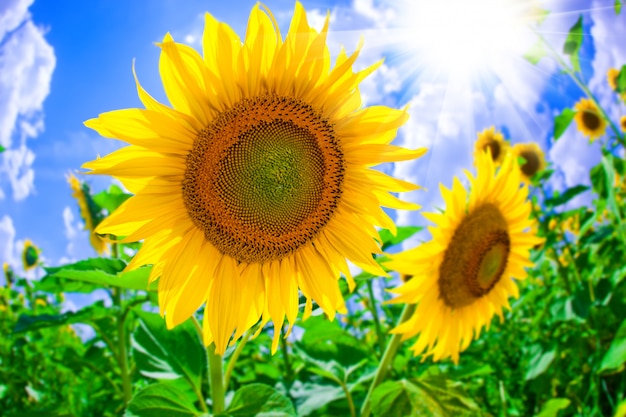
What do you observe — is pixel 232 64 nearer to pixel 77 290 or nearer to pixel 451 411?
pixel 451 411

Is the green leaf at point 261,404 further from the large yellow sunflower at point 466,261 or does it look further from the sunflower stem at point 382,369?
the large yellow sunflower at point 466,261

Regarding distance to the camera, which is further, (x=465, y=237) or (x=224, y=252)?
(x=465, y=237)

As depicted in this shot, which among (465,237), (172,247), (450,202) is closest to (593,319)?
(465,237)

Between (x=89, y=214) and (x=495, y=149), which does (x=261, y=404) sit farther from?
(x=495, y=149)

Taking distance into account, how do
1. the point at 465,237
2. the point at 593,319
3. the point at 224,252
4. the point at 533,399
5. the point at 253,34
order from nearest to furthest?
the point at 253,34 < the point at 224,252 < the point at 465,237 < the point at 593,319 < the point at 533,399

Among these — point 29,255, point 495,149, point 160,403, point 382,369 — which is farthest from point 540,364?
point 29,255

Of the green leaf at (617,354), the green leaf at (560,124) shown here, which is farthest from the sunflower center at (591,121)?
the green leaf at (617,354)
